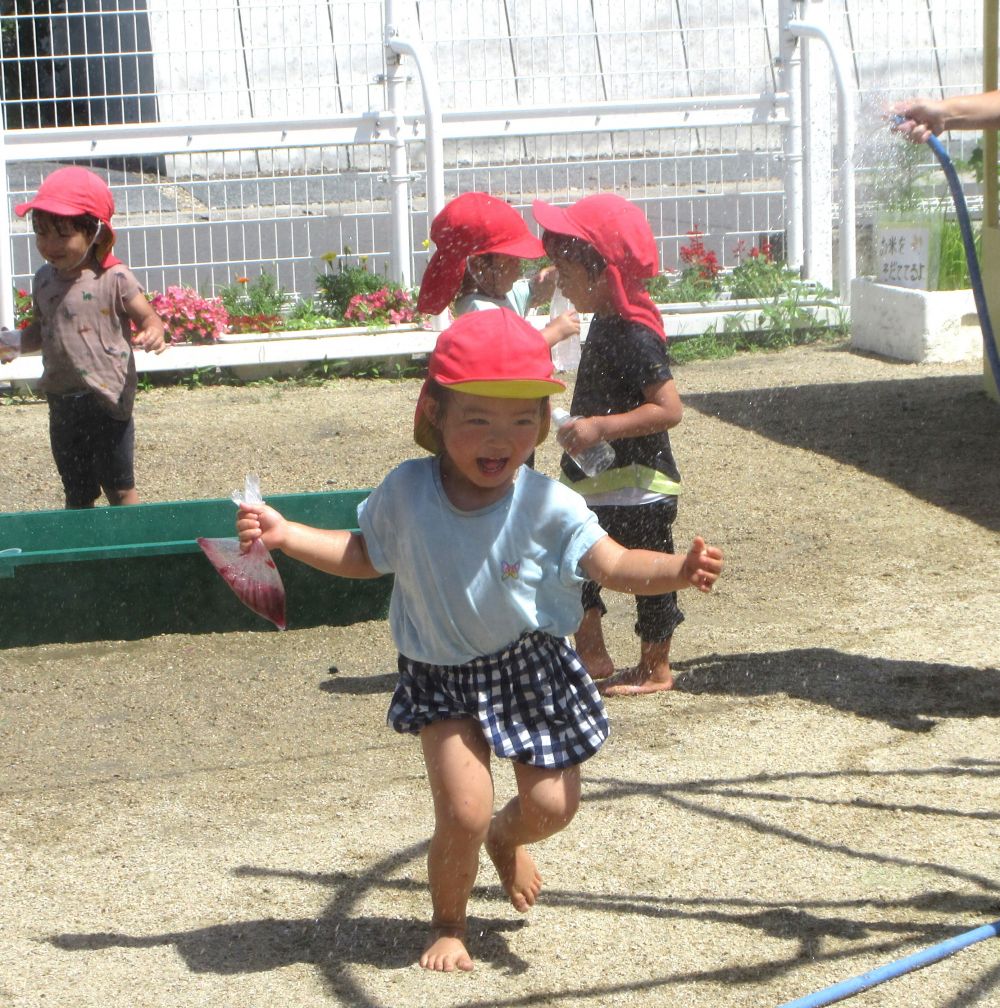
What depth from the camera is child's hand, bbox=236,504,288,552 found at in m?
2.92

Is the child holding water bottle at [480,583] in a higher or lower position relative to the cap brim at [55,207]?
lower

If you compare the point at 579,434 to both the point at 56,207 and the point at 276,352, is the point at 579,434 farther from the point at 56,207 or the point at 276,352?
the point at 276,352

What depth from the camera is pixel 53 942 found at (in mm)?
3174

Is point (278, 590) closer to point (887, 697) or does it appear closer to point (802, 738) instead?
point (802, 738)

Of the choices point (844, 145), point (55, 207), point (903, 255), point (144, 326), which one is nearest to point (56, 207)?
point (55, 207)

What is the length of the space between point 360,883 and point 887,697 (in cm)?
182

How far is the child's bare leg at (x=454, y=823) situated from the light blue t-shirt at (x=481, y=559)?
0.15 meters

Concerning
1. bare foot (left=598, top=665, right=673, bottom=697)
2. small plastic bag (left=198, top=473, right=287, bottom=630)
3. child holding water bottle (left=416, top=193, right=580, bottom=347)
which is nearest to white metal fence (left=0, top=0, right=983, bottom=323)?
child holding water bottle (left=416, top=193, right=580, bottom=347)

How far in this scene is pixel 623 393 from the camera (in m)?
4.43

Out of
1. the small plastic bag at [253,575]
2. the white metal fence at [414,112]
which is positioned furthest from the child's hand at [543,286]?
the white metal fence at [414,112]

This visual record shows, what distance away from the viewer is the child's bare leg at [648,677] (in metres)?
4.67

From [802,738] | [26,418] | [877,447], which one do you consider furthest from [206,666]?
[26,418]

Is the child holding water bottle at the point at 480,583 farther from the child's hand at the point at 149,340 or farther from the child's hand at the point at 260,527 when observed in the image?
the child's hand at the point at 149,340

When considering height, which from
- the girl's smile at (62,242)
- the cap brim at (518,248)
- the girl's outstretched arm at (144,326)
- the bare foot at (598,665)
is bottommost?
the bare foot at (598,665)
